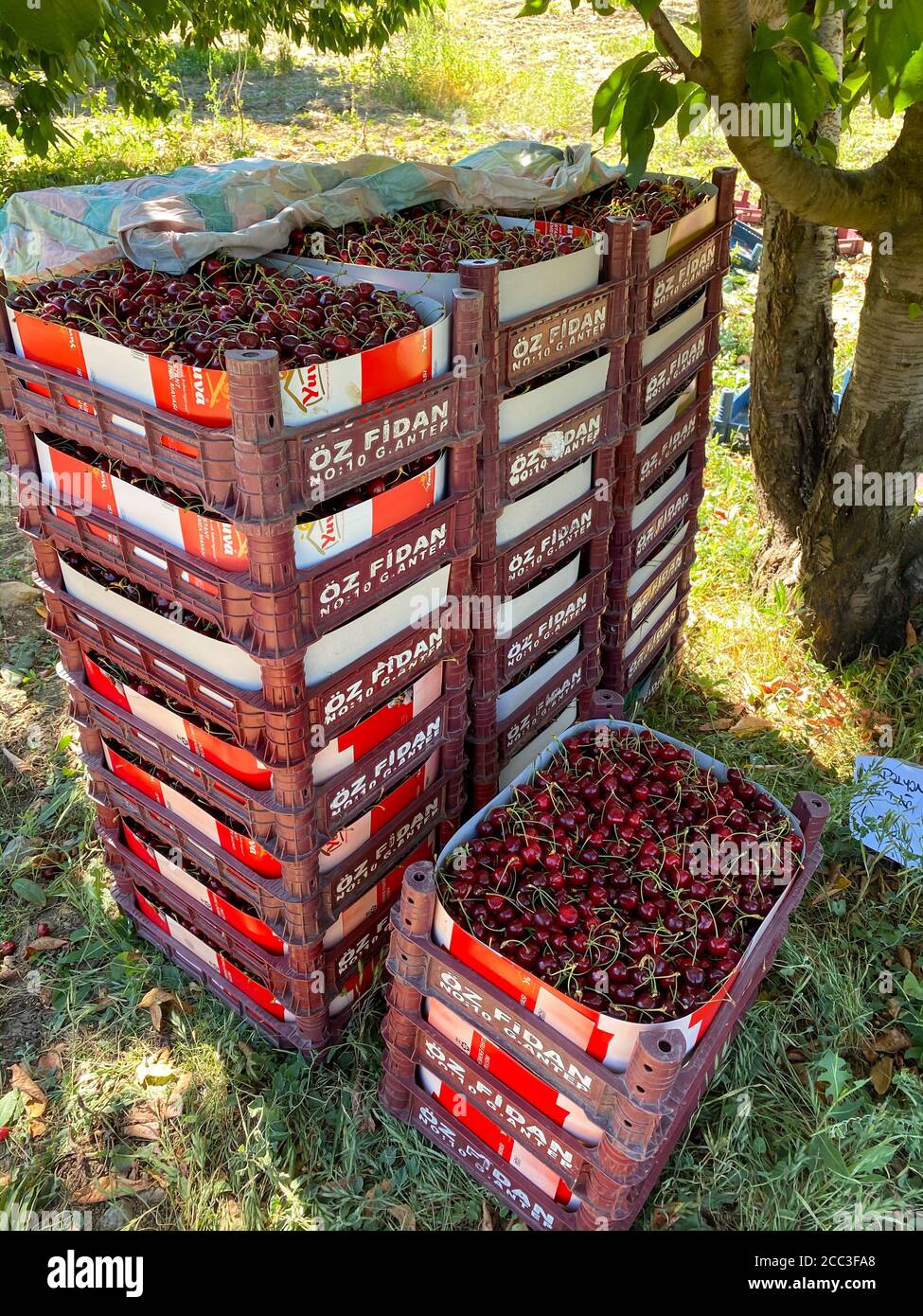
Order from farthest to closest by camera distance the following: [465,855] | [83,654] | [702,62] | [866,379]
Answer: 1. [866,379]
2. [83,654]
3. [702,62]
4. [465,855]

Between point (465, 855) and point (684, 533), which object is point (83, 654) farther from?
point (684, 533)

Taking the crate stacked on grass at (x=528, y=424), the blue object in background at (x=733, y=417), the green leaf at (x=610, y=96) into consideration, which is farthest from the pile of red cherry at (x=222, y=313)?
the blue object in background at (x=733, y=417)

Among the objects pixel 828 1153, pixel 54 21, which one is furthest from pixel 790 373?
pixel 54 21

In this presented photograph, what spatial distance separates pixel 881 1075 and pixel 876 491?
9.44 feet

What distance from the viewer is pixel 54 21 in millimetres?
1272

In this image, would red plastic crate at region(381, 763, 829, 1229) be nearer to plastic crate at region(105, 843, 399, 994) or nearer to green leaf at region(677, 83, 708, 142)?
plastic crate at region(105, 843, 399, 994)

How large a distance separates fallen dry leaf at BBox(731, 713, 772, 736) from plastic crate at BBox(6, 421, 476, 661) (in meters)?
2.41

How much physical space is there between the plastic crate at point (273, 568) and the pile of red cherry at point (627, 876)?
832mm

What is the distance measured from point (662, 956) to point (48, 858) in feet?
9.43

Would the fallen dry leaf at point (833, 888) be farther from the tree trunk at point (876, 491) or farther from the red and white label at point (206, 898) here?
the red and white label at point (206, 898)

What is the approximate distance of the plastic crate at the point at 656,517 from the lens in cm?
423

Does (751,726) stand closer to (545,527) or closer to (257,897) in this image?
(545,527)

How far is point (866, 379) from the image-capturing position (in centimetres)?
489
